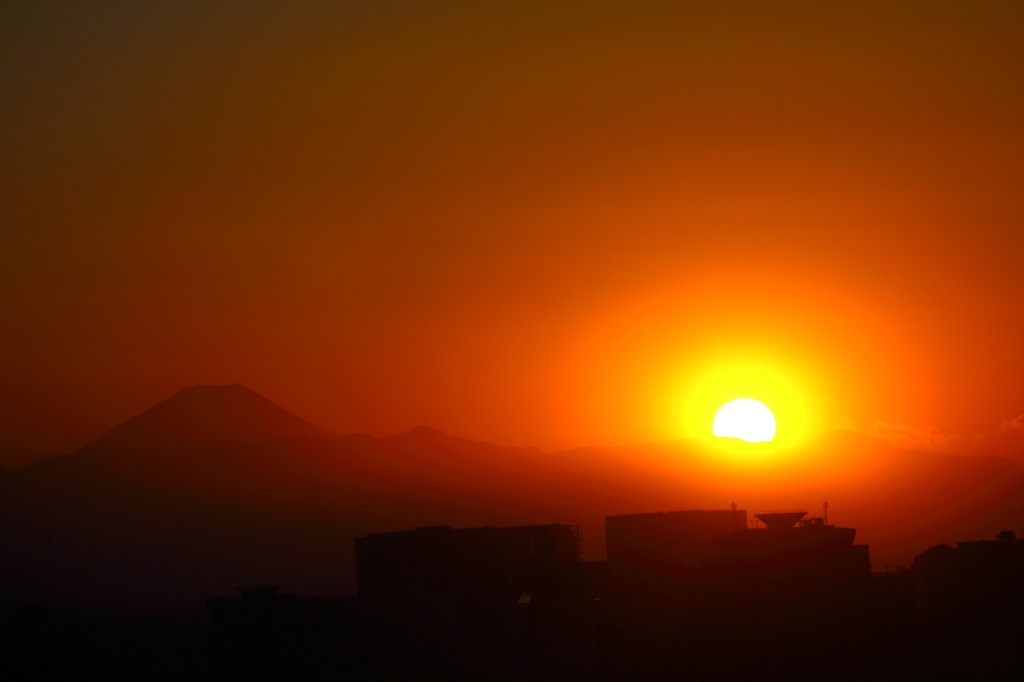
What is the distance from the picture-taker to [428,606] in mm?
57406

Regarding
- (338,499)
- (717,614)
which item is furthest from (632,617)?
(338,499)

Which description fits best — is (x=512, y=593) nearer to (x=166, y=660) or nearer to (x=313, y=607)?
(x=313, y=607)

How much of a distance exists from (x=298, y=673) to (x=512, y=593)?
10.4 meters

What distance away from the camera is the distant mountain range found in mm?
118500

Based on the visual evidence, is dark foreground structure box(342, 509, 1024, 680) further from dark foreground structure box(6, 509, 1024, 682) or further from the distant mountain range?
the distant mountain range

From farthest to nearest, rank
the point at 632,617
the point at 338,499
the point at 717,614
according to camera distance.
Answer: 1. the point at 338,499
2. the point at 632,617
3. the point at 717,614

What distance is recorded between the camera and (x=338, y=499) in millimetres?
160625

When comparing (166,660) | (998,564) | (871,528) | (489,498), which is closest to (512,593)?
(166,660)

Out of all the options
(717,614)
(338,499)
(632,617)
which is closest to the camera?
(717,614)

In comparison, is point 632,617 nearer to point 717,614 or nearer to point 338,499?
point 717,614

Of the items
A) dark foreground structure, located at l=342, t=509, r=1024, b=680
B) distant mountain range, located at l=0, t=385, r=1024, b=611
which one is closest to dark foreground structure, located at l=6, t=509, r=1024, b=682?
dark foreground structure, located at l=342, t=509, r=1024, b=680

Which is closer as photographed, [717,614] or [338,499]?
[717,614]

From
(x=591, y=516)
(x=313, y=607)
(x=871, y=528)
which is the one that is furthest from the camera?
(x=591, y=516)

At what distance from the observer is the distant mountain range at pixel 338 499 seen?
118 metres
